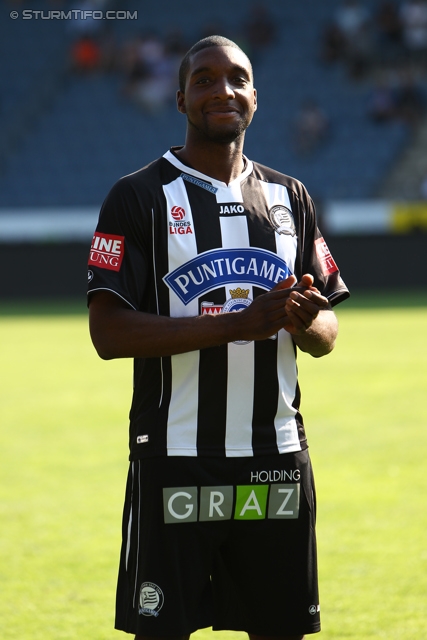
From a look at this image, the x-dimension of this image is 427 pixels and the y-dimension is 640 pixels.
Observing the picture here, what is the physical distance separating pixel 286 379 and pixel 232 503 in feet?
1.28

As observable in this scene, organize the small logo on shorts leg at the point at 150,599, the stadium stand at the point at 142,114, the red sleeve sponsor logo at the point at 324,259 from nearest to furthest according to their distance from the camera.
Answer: the small logo on shorts leg at the point at 150,599
the red sleeve sponsor logo at the point at 324,259
the stadium stand at the point at 142,114

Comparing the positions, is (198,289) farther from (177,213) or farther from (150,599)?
(150,599)

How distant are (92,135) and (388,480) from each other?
18.9 meters

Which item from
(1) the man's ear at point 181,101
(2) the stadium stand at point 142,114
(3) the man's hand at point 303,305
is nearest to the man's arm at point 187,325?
(3) the man's hand at point 303,305

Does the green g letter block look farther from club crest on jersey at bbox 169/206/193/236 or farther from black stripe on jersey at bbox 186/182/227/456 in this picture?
club crest on jersey at bbox 169/206/193/236

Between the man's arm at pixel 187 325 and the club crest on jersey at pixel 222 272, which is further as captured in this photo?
the club crest on jersey at pixel 222 272

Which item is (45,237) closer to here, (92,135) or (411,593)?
(92,135)

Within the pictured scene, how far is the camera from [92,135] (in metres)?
23.8

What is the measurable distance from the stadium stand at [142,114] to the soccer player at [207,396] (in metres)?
18.3

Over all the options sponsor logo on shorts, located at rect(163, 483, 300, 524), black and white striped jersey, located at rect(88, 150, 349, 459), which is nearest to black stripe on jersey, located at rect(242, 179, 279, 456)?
black and white striped jersey, located at rect(88, 150, 349, 459)

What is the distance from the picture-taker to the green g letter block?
273 centimetres

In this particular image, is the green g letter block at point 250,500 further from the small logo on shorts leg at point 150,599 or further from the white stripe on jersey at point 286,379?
the small logo on shorts leg at point 150,599

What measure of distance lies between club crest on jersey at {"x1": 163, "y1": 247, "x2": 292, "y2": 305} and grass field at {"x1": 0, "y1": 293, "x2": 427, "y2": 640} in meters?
1.76

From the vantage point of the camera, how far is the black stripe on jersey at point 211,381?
8.94ft
